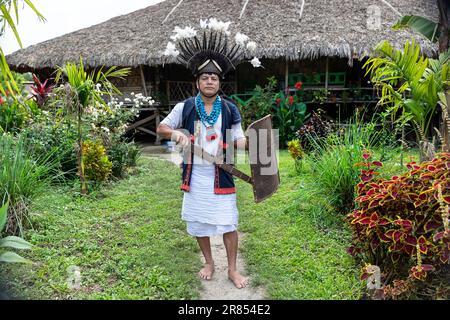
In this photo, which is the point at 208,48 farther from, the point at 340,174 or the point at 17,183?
the point at 17,183

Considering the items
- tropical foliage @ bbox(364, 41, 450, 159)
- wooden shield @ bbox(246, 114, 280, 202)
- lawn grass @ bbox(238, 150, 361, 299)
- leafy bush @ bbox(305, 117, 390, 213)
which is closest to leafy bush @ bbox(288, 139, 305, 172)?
lawn grass @ bbox(238, 150, 361, 299)

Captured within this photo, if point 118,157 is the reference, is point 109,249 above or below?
below

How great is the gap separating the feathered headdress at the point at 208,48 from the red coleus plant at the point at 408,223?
55.1 inches

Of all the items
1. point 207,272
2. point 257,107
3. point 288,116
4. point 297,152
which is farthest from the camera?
point 257,107

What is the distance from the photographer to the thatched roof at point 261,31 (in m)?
9.38

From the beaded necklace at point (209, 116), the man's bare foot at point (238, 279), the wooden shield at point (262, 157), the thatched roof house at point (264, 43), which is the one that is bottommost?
the man's bare foot at point (238, 279)

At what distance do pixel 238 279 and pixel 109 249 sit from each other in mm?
1287

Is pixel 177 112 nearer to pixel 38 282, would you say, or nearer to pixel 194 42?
pixel 194 42

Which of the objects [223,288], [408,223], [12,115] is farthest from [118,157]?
[408,223]

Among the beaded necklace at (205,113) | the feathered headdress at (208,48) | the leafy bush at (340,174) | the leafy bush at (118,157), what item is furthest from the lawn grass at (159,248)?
the feathered headdress at (208,48)

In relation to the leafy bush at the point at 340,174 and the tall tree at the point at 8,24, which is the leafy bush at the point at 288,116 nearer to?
the leafy bush at the point at 340,174

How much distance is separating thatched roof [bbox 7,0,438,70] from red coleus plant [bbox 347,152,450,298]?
7093mm

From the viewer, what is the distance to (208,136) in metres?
2.70
